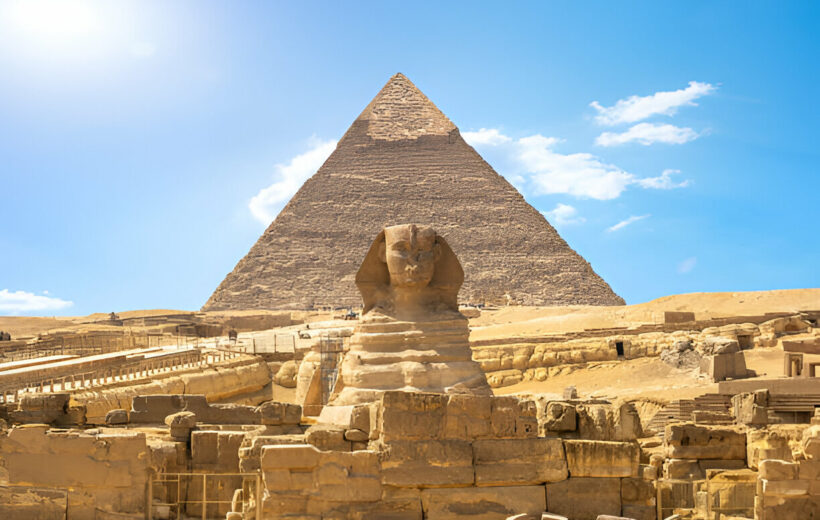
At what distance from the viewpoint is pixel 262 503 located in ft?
13.3

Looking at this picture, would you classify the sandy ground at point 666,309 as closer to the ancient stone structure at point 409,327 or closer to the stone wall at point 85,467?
the ancient stone structure at point 409,327

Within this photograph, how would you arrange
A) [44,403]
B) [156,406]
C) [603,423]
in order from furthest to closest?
[156,406], [44,403], [603,423]

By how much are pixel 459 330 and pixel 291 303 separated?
151m

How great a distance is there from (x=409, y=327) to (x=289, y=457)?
12.6ft

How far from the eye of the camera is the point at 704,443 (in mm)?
5812

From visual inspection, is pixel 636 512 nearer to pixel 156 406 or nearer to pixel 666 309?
pixel 156 406

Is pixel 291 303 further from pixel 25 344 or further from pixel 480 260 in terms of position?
pixel 25 344

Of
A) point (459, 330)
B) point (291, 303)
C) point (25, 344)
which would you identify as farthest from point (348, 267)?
point (459, 330)

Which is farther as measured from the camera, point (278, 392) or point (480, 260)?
point (480, 260)

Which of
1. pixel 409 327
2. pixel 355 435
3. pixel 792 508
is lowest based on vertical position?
pixel 792 508

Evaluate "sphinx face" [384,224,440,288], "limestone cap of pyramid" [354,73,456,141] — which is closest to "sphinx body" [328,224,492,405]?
"sphinx face" [384,224,440,288]

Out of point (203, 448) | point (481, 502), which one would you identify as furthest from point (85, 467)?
point (481, 502)

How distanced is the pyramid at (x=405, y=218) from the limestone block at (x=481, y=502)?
156819 mm

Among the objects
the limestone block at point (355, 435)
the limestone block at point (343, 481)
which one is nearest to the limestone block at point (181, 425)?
the limestone block at point (355, 435)
